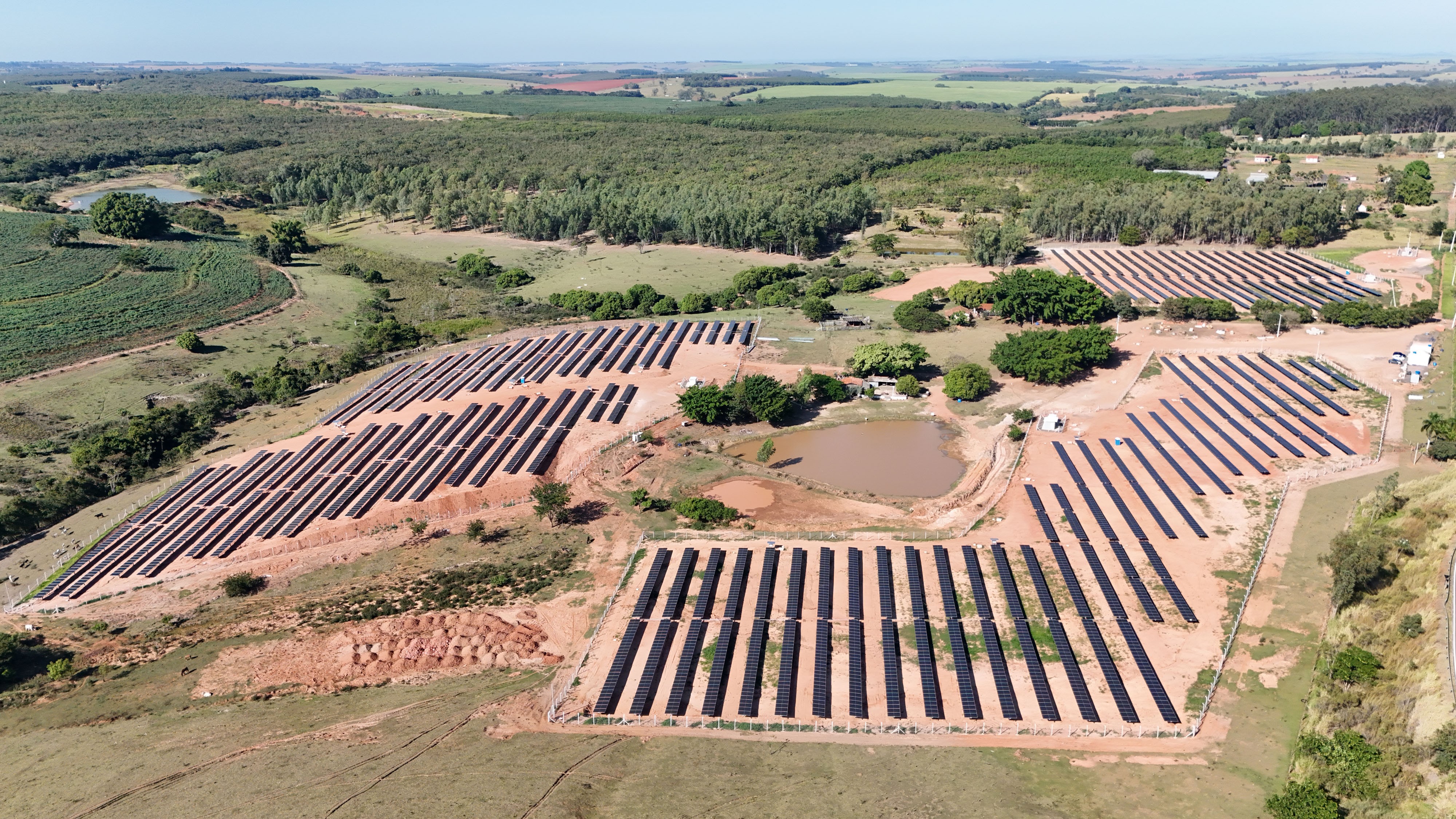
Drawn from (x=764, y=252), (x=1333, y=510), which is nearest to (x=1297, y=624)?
(x=1333, y=510)

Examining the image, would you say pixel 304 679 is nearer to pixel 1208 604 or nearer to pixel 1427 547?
pixel 1208 604

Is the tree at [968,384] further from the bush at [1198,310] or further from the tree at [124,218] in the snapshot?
the tree at [124,218]

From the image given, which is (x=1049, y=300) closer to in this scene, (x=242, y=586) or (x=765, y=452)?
(x=765, y=452)

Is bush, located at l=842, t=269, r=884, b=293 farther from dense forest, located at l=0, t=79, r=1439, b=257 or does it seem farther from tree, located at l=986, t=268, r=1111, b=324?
tree, located at l=986, t=268, r=1111, b=324

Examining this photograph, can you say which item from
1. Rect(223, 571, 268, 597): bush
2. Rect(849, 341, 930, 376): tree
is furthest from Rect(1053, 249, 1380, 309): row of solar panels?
Rect(223, 571, 268, 597): bush

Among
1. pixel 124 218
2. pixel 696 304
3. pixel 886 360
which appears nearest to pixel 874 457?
pixel 886 360

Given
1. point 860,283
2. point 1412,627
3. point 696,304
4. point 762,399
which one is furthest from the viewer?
point 860,283
